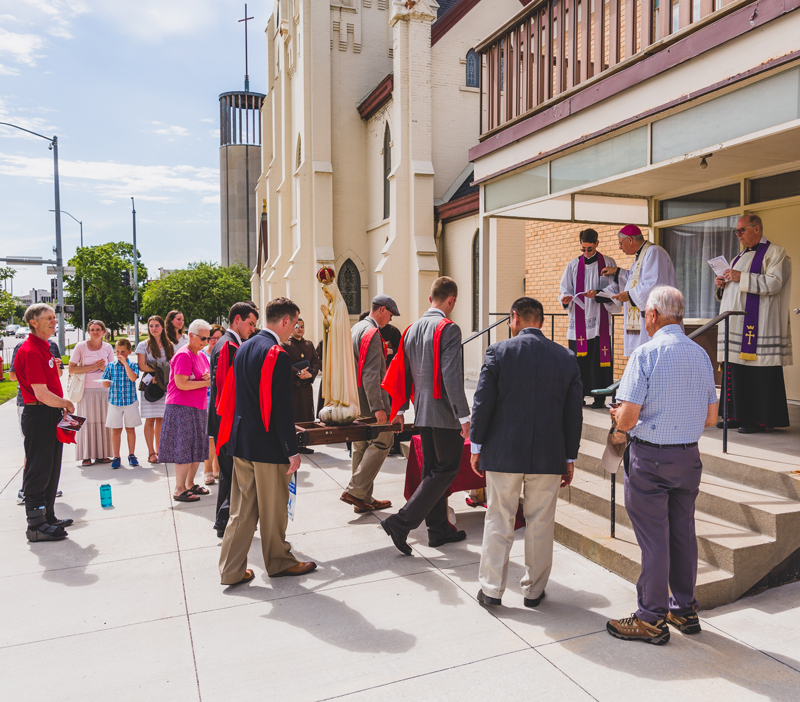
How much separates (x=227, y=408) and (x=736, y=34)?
488 cm

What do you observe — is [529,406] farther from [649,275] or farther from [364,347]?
[649,275]

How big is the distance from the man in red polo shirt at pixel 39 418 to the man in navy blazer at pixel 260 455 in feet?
7.03

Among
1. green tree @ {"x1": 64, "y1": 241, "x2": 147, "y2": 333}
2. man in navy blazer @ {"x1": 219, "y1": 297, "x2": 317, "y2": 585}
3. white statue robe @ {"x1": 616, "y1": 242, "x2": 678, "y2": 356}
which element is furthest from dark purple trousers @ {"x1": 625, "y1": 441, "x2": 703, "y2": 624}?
green tree @ {"x1": 64, "y1": 241, "x2": 147, "y2": 333}

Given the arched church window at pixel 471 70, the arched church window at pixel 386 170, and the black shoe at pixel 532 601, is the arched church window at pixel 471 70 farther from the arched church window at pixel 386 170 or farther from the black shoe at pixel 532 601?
the black shoe at pixel 532 601

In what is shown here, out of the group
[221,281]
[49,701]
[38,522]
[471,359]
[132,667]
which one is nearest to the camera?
[49,701]

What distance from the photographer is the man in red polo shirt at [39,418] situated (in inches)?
222

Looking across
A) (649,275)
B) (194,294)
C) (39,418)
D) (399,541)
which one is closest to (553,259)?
(649,275)

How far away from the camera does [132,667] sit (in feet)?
11.8

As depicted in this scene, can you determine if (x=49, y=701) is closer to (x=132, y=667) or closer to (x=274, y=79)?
(x=132, y=667)

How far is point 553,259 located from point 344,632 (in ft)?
30.0

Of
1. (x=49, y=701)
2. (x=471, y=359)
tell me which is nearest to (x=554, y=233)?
(x=471, y=359)

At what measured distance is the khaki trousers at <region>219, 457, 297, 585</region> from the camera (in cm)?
460

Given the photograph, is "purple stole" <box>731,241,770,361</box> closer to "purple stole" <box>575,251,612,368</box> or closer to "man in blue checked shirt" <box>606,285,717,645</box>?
"purple stole" <box>575,251,612,368</box>

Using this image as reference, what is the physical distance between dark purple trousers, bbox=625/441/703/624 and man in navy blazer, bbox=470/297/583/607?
1.64 ft
